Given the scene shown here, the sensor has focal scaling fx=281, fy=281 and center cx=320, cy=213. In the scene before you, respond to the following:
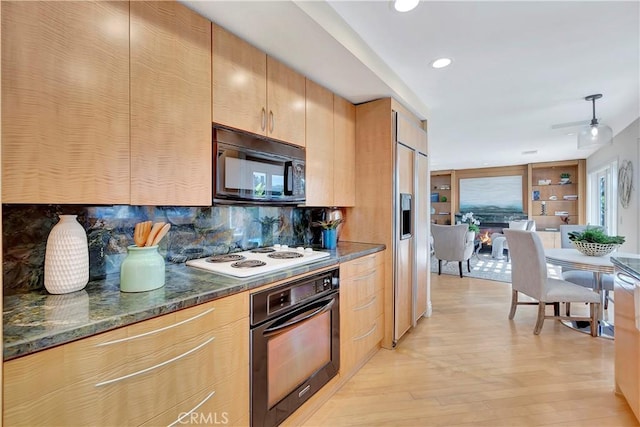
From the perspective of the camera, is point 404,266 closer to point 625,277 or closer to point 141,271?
point 625,277

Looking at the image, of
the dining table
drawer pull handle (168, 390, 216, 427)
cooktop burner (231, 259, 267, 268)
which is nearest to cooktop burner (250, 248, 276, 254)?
cooktop burner (231, 259, 267, 268)

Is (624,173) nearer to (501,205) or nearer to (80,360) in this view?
(501,205)

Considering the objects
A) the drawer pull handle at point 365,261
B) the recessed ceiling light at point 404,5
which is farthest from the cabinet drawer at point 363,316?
the recessed ceiling light at point 404,5

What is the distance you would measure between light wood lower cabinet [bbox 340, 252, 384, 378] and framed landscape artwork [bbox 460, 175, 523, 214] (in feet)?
23.2

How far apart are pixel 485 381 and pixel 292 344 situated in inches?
59.9

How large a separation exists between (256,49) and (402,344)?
2.61 m

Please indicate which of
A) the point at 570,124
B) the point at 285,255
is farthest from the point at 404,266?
the point at 570,124

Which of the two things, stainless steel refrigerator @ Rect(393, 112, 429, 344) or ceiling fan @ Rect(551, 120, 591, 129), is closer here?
stainless steel refrigerator @ Rect(393, 112, 429, 344)

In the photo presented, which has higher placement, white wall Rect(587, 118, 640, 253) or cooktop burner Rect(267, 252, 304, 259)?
white wall Rect(587, 118, 640, 253)

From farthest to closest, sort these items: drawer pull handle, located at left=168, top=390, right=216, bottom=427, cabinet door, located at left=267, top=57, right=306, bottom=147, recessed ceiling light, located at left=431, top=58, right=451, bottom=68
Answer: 1. recessed ceiling light, located at left=431, top=58, right=451, bottom=68
2. cabinet door, located at left=267, top=57, right=306, bottom=147
3. drawer pull handle, located at left=168, top=390, right=216, bottom=427

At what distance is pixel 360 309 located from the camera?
2086mm

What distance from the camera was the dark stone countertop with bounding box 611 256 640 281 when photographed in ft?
4.91

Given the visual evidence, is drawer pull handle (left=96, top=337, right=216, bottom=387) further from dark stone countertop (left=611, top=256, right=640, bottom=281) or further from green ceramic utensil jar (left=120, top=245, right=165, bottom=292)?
dark stone countertop (left=611, top=256, right=640, bottom=281)

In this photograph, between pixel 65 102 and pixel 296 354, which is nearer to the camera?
pixel 65 102
